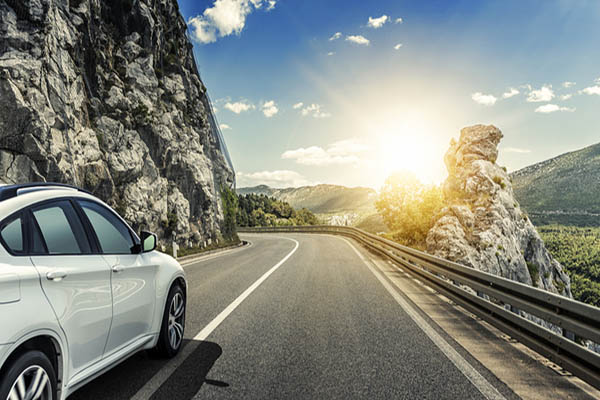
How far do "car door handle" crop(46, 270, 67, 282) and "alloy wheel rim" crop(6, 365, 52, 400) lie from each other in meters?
0.52

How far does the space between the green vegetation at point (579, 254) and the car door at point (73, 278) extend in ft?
453

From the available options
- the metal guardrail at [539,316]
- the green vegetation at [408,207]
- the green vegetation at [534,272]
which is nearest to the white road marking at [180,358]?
the metal guardrail at [539,316]

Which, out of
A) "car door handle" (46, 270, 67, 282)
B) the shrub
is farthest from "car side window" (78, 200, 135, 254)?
the shrub

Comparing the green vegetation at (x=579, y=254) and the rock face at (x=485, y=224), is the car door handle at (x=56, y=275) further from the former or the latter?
the green vegetation at (x=579, y=254)

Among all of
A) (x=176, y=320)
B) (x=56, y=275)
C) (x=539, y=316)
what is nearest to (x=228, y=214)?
(x=176, y=320)

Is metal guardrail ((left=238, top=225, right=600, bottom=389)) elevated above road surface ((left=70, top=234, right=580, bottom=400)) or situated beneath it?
elevated above

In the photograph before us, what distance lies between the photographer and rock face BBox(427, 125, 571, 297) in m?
31.3

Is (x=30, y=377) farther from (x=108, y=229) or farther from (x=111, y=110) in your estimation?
(x=111, y=110)

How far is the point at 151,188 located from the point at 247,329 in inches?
730

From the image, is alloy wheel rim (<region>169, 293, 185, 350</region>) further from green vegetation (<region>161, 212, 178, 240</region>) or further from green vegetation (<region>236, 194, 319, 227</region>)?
green vegetation (<region>236, 194, 319, 227</region>)

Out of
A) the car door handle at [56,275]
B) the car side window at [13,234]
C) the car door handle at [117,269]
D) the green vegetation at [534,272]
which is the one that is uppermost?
the car side window at [13,234]

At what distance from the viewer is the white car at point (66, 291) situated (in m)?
2.15

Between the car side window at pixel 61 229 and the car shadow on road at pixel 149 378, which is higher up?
the car side window at pixel 61 229

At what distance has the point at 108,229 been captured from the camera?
3.60 meters
